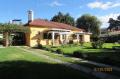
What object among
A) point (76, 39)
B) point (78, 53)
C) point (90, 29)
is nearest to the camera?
point (78, 53)

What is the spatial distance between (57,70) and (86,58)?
6137 millimetres

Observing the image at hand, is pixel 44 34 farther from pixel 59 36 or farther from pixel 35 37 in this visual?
pixel 59 36

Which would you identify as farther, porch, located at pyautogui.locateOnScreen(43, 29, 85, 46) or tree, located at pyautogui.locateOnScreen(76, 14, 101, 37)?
tree, located at pyautogui.locateOnScreen(76, 14, 101, 37)

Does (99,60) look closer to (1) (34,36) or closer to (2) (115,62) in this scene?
(2) (115,62)

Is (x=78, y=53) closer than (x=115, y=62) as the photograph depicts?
No

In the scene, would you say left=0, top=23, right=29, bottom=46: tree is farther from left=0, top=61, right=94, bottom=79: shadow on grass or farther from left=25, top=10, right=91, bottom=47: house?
left=0, top=61, right=94, bottom=79: shadow on grass

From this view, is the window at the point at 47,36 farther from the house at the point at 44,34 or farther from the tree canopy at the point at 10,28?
the tree canopy at the point at 10,28

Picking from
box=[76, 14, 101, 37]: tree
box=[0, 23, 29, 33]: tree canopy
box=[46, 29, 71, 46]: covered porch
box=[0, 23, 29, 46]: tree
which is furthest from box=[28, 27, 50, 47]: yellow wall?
box=[76, 14, 101, 37]: tree

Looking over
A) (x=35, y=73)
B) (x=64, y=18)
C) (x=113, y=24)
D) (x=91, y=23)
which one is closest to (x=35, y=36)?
(x=35, y=73)

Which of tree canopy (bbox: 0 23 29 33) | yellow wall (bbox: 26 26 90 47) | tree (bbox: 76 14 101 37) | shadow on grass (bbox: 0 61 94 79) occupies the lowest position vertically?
shadow on grass (bbox: 0 61 94 79)

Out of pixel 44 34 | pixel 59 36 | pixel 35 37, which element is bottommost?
pixel 35 37

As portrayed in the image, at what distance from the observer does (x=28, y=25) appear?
38719mm

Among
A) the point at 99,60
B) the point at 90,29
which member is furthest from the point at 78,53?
the point at 90,29

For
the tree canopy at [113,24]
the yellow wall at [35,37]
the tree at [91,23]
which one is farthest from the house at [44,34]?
the tree canopy at [113,24]
